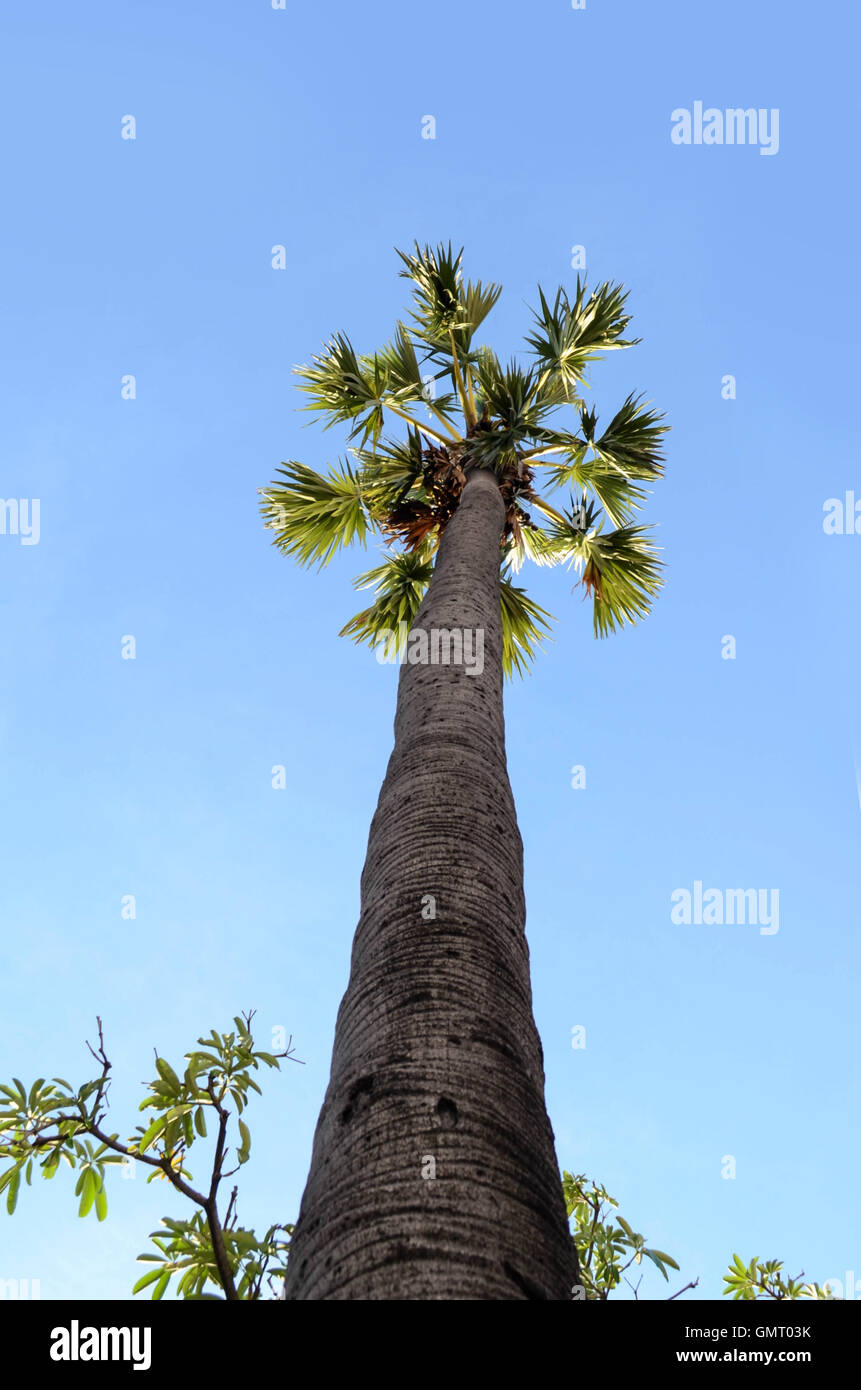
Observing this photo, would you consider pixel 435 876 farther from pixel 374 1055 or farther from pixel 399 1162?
pixel 399 1162

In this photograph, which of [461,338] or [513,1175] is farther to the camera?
[461,338]

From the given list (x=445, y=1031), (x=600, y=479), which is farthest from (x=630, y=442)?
(x=445, y=1031)

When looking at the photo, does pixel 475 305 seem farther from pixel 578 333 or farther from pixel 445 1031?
pixel 445 1031

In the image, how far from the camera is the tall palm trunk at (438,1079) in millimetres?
1897

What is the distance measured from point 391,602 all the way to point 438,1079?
25.2 feet

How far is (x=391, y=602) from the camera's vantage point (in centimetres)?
966

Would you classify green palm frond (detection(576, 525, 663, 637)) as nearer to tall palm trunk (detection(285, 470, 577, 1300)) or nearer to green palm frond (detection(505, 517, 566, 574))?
green palm frond (detection(505, 517, 566, 574))

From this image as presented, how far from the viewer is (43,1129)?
127 inches

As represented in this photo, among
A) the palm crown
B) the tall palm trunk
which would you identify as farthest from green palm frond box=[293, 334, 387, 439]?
the tall palm trunk

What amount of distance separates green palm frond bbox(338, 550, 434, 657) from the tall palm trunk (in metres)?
5.88

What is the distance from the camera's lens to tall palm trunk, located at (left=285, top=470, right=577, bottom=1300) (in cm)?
190
